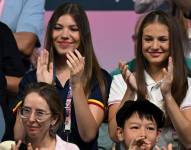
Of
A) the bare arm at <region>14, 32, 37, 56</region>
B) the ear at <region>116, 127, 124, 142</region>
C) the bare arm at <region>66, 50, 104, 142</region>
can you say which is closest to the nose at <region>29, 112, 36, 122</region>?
the bare arm at <region>66, 50, 104, 142</region>

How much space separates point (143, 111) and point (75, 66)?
17.2 inches

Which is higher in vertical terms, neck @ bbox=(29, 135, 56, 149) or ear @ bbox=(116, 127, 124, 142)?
ear @ bbox=(116, 127, 124, 142)

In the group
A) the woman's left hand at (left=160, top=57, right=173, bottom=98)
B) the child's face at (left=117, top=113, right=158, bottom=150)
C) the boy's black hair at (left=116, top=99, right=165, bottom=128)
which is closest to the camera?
the child's face at (left=117, top=113, right=158, bottom=150)

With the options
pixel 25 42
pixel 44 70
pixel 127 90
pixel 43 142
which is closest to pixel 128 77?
pixel 127 90

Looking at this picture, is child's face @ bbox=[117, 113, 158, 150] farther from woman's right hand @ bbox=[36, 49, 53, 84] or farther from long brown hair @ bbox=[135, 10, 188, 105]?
woman's right hand @ bbox=[36, 49, 53, 84]

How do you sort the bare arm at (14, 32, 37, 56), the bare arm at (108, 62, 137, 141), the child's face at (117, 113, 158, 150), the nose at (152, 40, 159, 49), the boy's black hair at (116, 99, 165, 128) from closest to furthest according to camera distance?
the child's face at (117, 113, 158, 150), the boy's black hair at (116, 99, 165, 128), the bare arm at (108, 62, 137, 141), the nose at (152, 40, 159, 49), the bare arm at (14, 32, 37, 56)

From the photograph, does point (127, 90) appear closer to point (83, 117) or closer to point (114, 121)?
point (114, 121)

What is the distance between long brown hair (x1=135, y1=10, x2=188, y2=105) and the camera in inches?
172

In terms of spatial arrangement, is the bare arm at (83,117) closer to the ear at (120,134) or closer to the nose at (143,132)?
the ear at (120,134)

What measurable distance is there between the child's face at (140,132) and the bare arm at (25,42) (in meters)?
1.04

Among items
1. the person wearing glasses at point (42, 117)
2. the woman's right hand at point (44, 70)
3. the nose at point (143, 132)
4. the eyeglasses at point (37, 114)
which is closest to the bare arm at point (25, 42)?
the woman's right hand at point (44, 70)

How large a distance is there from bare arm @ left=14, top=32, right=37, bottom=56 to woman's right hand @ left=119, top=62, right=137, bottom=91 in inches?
31.2

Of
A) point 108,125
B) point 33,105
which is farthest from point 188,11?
point 33,105

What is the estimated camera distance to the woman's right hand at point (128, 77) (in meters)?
4.33
